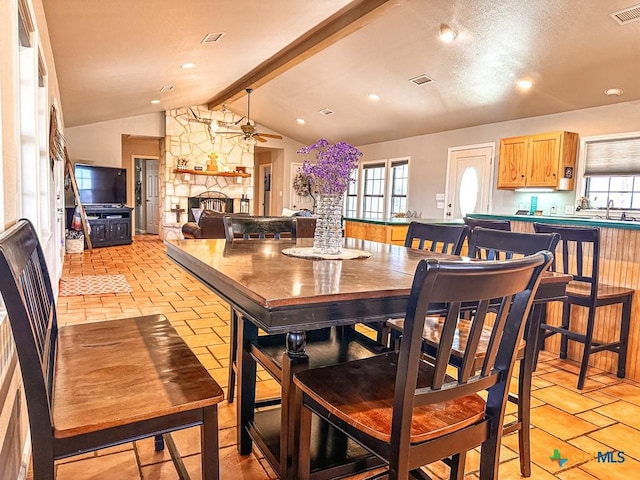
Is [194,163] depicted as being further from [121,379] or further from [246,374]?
[121,379]

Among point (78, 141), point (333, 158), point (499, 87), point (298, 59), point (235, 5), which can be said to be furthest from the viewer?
point (78, 141)

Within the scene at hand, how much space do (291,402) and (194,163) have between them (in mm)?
9625

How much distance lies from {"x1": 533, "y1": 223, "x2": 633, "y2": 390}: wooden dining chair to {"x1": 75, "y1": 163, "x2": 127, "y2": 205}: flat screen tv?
26.6 feet

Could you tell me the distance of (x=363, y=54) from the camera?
5992mm

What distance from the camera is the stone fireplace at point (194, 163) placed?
992 centimetres

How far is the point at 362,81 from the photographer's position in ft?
22.6

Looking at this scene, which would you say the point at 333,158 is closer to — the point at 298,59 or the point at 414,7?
the point at 414,7

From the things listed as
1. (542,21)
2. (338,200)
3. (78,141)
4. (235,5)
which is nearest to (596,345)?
(338,200)

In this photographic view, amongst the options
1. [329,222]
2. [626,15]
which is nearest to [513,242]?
[329,222]

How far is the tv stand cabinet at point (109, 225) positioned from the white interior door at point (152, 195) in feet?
8.00

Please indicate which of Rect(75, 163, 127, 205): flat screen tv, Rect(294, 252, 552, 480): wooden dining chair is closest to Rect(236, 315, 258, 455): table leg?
Rect(294, 252, 552, 480): wooden dining chair

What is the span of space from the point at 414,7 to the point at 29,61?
3.78 meters

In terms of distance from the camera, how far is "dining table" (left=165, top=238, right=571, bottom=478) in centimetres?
115

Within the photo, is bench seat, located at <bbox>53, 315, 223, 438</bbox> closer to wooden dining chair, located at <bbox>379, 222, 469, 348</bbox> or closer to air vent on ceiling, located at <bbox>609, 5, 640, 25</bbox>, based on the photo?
wooden dining chair, located at <bbox>379, 222, 469, 348</bbox>
